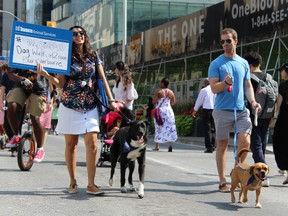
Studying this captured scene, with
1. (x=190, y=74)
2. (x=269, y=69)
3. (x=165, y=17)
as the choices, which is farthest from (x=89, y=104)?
(x=165, y=17)

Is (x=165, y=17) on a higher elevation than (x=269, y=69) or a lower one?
higher

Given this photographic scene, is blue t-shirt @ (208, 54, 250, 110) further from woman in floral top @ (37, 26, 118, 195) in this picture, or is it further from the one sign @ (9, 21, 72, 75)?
the one sign @ (9, 21, 72, 75)

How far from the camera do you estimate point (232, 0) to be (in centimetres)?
2134

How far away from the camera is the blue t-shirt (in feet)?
23.9

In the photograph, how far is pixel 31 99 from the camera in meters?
9.53

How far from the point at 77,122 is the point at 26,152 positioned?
2561 mm

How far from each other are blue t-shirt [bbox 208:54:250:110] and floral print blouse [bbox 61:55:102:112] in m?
1.43

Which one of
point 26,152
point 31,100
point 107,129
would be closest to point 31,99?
point 31,100

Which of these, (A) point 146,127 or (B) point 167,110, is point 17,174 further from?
(B) point 167,110

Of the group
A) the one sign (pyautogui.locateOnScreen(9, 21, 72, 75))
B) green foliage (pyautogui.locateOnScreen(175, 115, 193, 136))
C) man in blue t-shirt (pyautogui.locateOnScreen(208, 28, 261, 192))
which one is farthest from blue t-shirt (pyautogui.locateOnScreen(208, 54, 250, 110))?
green foliage (pyautogui.locateOnScreen(175, 115, 193, 136))

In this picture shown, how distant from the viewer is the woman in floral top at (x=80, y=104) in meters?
6.92

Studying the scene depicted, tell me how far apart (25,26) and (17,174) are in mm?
2485

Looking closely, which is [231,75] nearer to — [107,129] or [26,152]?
[107,129]

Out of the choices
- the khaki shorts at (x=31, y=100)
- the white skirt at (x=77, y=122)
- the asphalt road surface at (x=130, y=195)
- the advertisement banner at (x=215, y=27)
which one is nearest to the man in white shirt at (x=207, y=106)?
the asphalt road surface at (x=130, y=195)
